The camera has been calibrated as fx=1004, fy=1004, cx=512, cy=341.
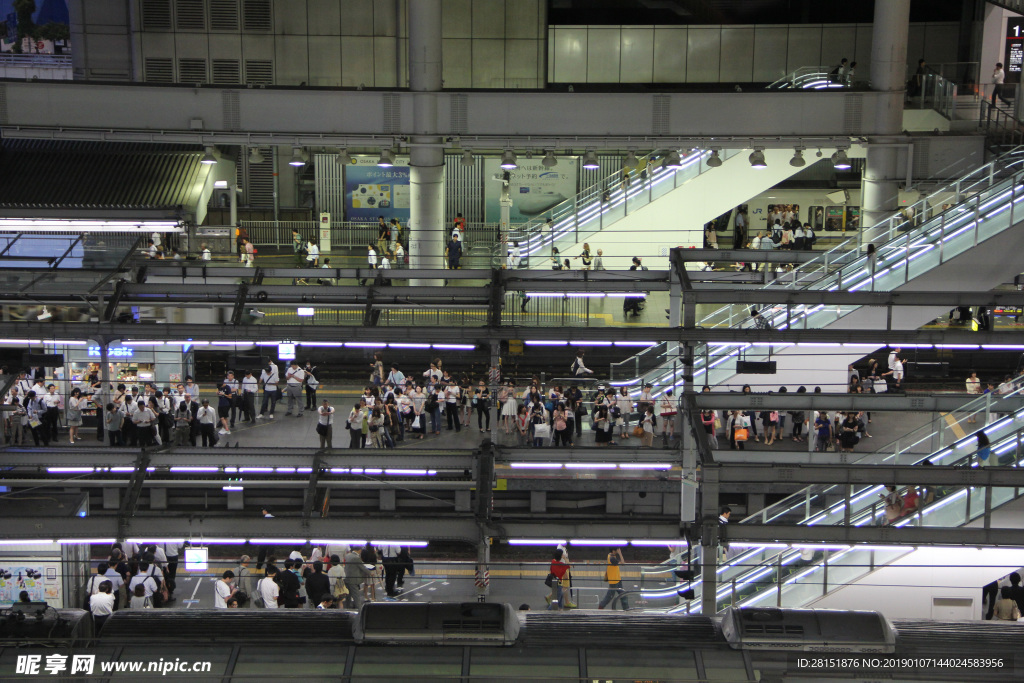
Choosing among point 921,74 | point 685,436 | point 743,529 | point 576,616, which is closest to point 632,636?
point 576,616

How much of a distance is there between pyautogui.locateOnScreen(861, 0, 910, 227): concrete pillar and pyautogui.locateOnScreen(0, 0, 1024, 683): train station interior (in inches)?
3.3

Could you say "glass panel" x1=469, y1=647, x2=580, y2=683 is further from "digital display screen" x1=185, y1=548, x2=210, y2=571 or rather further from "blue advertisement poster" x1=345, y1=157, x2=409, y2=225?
"blue advertisement poster" x1=345, y1=157, x2=409, y2=225

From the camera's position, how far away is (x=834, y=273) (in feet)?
57.0

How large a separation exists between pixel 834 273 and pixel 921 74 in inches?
395

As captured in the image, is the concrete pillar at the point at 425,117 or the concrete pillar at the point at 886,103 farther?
the concrete pillar at the point at 886,103

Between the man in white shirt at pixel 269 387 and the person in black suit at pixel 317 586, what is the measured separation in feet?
17.6

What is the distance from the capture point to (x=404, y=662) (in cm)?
859

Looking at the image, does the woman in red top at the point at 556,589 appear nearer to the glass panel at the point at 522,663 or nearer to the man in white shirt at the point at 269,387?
the glass panel at the point at 522,663

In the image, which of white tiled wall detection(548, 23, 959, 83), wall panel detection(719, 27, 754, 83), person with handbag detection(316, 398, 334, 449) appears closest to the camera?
person with handbag detection(316, 398, 334, 449)

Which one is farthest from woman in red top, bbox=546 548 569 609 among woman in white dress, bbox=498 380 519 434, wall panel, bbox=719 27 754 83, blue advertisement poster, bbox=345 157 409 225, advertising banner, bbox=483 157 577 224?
wall panel, bbox=719 27 754 83

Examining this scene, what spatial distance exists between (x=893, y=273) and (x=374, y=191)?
50.5ft

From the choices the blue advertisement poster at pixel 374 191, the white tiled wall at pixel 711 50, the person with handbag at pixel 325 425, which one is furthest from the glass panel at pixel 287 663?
the white tiled wall at pixel 711 50

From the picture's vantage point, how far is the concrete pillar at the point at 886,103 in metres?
21.1

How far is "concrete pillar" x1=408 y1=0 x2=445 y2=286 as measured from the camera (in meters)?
20.8
